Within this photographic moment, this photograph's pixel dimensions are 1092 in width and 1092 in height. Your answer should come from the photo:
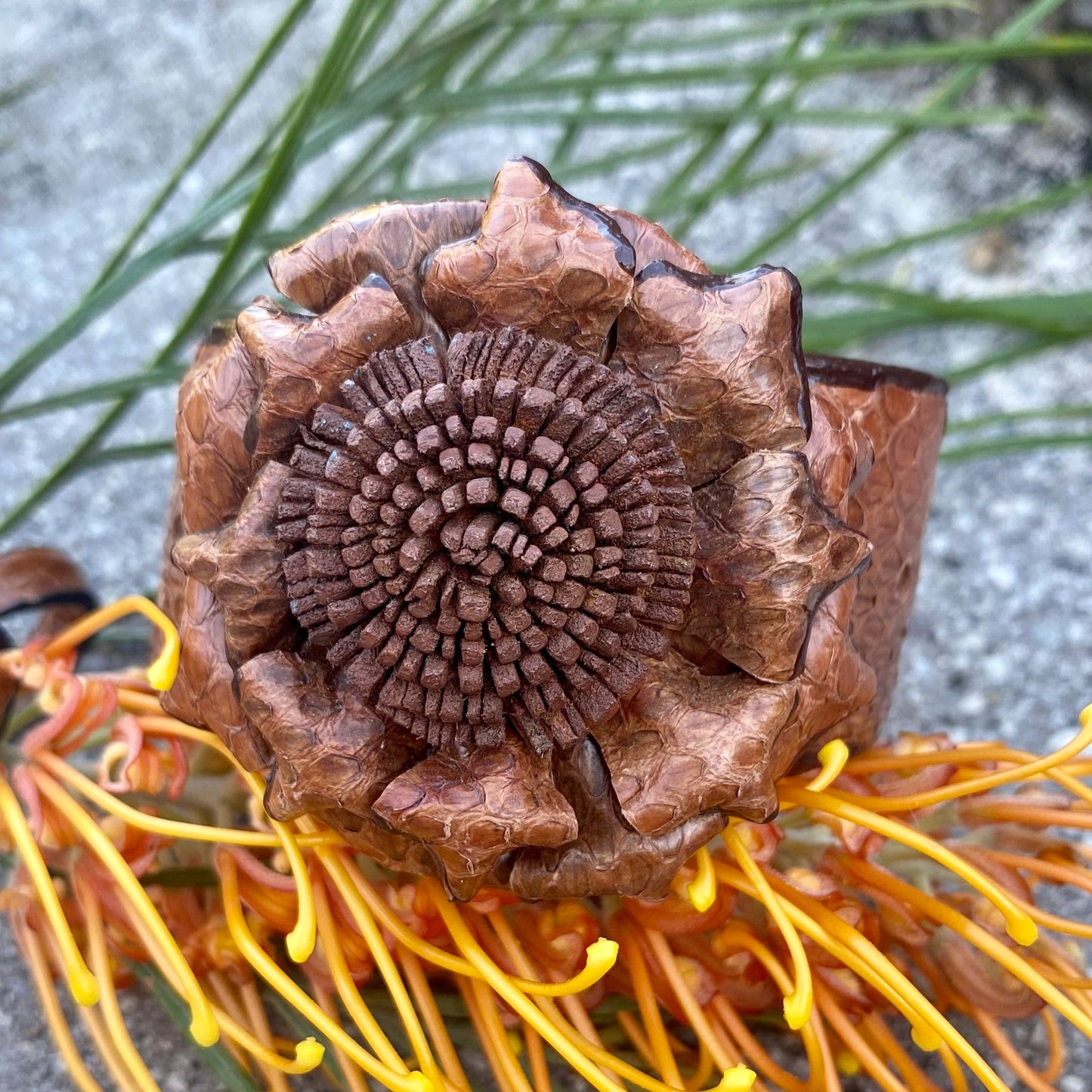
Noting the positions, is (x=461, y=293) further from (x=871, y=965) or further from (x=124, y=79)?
(x=124, y=79)

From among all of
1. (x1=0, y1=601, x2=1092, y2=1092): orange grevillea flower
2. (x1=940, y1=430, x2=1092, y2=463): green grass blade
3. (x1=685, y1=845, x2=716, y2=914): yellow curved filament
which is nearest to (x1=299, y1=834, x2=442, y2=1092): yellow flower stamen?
(x1=0, y1=601, x2=1092, y2=1092): orange grevillea flower

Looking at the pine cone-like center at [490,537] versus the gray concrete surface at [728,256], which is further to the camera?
the gray concrete surface at [728,256]

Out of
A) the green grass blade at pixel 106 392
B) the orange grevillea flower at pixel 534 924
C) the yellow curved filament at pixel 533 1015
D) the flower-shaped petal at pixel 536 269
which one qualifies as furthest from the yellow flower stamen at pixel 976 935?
the green grass blade at pixel 106 392

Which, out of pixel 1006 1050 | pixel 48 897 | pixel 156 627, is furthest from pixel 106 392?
pixel 1006 1050

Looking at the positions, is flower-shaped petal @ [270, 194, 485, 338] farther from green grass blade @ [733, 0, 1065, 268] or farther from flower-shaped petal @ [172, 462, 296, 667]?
green grass blade @ [733, 0, 1065, 268]

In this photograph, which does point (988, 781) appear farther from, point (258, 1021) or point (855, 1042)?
point (258, 1021)

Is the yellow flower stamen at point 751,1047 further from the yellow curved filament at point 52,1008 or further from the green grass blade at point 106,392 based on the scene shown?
the green grass blade at point 106,392

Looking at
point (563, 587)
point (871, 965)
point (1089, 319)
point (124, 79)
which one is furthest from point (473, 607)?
point (124, 79)
